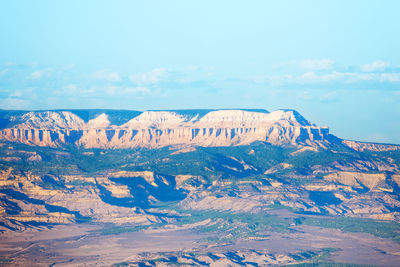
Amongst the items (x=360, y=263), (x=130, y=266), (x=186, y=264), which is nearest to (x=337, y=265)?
(x=360, y=263)

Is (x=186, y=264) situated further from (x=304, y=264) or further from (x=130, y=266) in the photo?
(x=304, y=264)

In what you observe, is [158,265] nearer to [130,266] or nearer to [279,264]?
[130,266]

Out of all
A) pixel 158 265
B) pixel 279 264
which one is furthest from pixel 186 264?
pixel 279 264

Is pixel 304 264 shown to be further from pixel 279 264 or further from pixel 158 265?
pixel 158 265

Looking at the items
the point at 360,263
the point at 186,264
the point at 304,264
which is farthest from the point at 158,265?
the point at 360,263

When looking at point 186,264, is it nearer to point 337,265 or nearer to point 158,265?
point 158,265

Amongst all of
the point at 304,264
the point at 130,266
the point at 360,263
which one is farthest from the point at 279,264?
the point at 130,266
